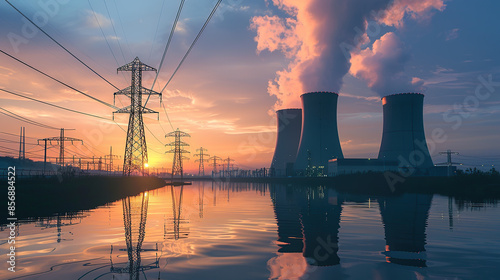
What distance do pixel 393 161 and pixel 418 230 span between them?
4783 centimetres

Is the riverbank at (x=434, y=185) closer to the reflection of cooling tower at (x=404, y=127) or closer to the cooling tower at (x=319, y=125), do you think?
the reflection of cooling tower at (x=404, y=127)

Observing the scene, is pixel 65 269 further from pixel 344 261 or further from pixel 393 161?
pixel 393 161

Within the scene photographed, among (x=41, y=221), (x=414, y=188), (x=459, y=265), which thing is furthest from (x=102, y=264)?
(x=414, y=188)

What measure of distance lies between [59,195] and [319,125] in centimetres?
3804

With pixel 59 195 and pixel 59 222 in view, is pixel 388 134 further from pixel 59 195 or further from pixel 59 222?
pixel 59 222

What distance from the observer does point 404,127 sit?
48219mm

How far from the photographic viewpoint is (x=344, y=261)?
6664 millimetres

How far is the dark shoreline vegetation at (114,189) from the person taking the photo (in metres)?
17.3

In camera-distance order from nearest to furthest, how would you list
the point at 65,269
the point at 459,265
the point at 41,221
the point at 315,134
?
1. the point at 65,269
2. the point at 459,265
3. the point at 41,221
4. the point at 315,134

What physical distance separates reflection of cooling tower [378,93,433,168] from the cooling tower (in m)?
7.43

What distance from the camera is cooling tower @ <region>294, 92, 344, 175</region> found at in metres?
51.4

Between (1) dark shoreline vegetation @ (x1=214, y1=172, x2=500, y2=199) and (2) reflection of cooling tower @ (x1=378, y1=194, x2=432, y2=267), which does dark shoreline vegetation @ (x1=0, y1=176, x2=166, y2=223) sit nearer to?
(2) reflection of cooling tower @ (x1=378, y1=194, x2=432, y2=267)

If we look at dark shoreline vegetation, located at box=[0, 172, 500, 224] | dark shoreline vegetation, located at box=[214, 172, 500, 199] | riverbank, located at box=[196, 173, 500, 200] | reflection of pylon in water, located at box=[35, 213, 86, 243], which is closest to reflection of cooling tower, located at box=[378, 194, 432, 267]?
reflection of pylon in water, located at box=[35, 213, 86, 243]

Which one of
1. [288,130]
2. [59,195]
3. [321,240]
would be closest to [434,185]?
[321,240]
